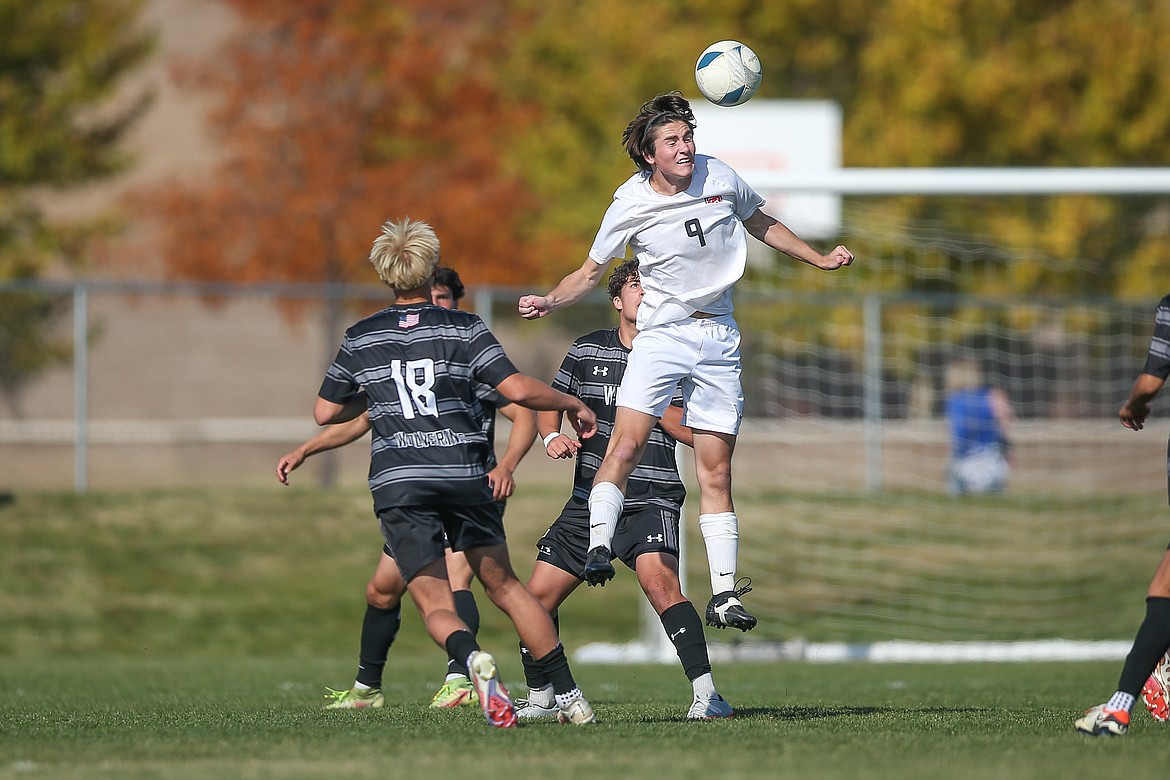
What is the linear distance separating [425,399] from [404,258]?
0.62 metres

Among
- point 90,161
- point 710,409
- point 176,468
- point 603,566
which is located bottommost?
point 176,468

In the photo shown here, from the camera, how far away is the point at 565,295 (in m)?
6.92

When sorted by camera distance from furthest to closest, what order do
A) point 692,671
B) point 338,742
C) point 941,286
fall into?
point 941,286, point 692,671, point 338,742

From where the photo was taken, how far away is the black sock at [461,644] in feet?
19.9

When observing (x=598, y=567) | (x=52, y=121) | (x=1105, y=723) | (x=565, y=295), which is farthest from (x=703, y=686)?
(x=52, y=121)

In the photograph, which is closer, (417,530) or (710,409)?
(417,530)

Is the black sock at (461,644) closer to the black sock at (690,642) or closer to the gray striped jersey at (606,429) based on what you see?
the black sock at (690,642)

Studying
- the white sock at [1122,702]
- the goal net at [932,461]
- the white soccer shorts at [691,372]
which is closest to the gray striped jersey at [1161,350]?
the white sock at [1122,702]

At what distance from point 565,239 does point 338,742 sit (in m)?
18.2

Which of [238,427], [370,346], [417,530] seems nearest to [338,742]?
[417,530]

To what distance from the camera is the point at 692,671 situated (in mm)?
6848

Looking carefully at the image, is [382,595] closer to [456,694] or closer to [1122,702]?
[456,694]

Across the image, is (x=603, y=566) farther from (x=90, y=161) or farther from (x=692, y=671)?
(x=90, y=161)

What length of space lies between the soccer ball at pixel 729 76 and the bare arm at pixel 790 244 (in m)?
0.65
